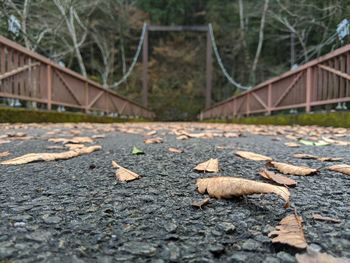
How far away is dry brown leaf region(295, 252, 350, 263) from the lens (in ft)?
1.94

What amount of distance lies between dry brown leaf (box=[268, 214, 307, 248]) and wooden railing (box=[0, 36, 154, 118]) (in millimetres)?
4221

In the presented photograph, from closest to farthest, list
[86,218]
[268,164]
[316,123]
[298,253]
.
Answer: [298,253] → [86,218] → [268,164] → [316,123]

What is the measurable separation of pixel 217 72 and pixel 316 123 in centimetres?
1870

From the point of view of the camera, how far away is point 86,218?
2.65 ft

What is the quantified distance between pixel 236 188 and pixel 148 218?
0.24 m

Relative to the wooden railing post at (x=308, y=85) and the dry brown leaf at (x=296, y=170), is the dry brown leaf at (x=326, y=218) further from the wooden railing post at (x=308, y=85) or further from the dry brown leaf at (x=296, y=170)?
the wooden railing post at (x=308, y=85)

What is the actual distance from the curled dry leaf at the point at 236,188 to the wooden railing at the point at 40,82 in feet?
13.0

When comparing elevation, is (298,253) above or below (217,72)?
below

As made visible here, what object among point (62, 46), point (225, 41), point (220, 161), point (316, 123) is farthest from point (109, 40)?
point (220, 161)

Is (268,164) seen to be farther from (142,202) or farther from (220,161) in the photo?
(142,202)

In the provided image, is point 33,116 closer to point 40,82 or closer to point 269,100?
point 40,82

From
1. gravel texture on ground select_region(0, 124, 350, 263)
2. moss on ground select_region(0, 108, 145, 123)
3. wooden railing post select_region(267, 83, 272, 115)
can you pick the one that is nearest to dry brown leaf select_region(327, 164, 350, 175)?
gravel texture on ground select_region(0, 124, 350, 263)

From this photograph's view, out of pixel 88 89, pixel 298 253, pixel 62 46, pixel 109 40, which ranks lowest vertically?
pixel 298 253

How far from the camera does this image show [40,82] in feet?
17.8
